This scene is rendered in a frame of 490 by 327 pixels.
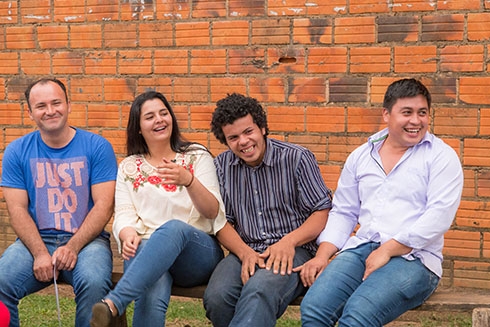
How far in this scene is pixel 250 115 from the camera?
4.05 meters

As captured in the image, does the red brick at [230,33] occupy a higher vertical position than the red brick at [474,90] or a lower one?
higher

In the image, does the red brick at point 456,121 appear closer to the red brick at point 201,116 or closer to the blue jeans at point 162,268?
the red brick at point 201,116

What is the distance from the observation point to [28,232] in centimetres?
425

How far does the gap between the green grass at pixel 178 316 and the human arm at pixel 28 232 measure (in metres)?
1.18

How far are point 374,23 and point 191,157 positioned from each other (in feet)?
5.22

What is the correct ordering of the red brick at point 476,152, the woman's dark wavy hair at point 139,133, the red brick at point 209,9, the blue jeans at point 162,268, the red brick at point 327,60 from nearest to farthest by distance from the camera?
the blue jeans at point 162,268, the woman's dark wavy hair at point 139,133, the red brick at point 476,152, the red brick at point 327,60, the red brick at point 209,9

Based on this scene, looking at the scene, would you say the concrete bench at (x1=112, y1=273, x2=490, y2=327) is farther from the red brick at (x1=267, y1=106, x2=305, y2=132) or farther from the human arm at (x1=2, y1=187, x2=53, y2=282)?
the red brick at (x1=267, y1=106, x2=305, y2=132)

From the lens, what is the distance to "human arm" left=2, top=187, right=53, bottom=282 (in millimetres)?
4148

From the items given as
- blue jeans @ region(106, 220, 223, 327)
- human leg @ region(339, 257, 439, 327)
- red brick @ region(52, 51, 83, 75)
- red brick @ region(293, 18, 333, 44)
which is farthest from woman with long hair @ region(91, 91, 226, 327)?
red brick @ region(52, 51, 83, 75)

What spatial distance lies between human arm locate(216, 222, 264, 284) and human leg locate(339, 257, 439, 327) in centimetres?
58

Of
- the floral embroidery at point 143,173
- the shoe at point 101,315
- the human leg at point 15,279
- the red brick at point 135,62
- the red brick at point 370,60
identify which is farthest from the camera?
the red brick at point 135,62

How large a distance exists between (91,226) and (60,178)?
1.18 ft

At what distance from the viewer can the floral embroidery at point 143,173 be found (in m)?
4.20

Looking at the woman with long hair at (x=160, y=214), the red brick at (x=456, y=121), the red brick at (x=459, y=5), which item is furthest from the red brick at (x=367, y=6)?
the woman with long hair at (x=160, y=214)
